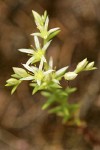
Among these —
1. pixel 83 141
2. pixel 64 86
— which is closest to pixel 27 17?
pixel 64 86

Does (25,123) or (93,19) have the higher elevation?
(93,19)

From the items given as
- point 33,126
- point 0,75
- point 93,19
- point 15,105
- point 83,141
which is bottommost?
point 83,141

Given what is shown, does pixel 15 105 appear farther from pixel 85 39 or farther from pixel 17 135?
pixel 85 39

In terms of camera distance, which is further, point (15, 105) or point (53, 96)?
point (15, 105)

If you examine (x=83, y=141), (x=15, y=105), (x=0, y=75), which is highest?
(x=0, y=75)

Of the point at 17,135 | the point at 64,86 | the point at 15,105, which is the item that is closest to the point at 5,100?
the point at 15,105

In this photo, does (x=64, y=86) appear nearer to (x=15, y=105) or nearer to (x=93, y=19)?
(x=15, y=105)
